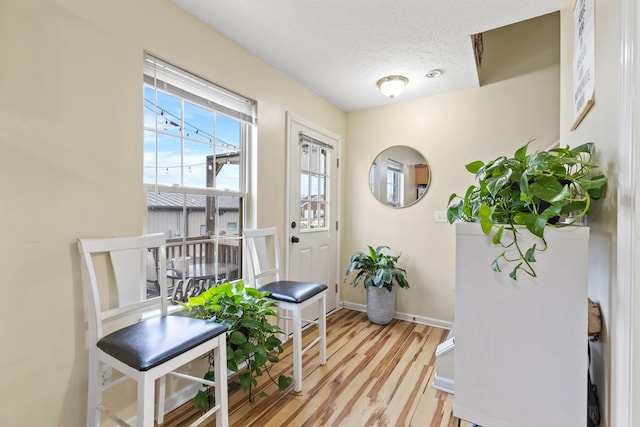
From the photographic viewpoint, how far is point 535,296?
31.7 inches

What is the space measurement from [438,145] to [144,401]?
304cm

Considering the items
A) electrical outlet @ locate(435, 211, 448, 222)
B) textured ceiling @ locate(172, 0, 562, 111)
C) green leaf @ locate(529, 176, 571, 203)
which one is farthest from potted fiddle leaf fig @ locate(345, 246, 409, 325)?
green leaf @ locate(529, 176, 571, 203)

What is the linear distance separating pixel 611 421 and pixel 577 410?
81mm

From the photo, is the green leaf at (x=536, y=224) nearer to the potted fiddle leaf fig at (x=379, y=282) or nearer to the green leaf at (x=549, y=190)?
the green leaf at (x=549, y=190)

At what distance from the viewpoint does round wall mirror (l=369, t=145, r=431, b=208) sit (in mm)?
3131

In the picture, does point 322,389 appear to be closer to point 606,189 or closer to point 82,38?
point 606,189

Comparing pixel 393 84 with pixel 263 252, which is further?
pixel 393 84

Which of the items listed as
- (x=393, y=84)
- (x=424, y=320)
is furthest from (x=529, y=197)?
(x=424, y=320)

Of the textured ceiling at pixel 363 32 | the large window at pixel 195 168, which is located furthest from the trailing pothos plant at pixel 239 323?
the textured ceiling at pixel 363 32

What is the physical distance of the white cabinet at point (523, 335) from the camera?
0.77 metres

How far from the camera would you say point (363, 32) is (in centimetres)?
199

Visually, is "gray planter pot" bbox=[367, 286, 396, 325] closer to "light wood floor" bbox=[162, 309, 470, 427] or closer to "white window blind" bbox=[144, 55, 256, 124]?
"light wood floor" bbox=[162, 309, 470, 427]

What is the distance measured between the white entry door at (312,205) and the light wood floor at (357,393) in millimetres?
700

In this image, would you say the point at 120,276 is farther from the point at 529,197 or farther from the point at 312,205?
the point at 312,205
